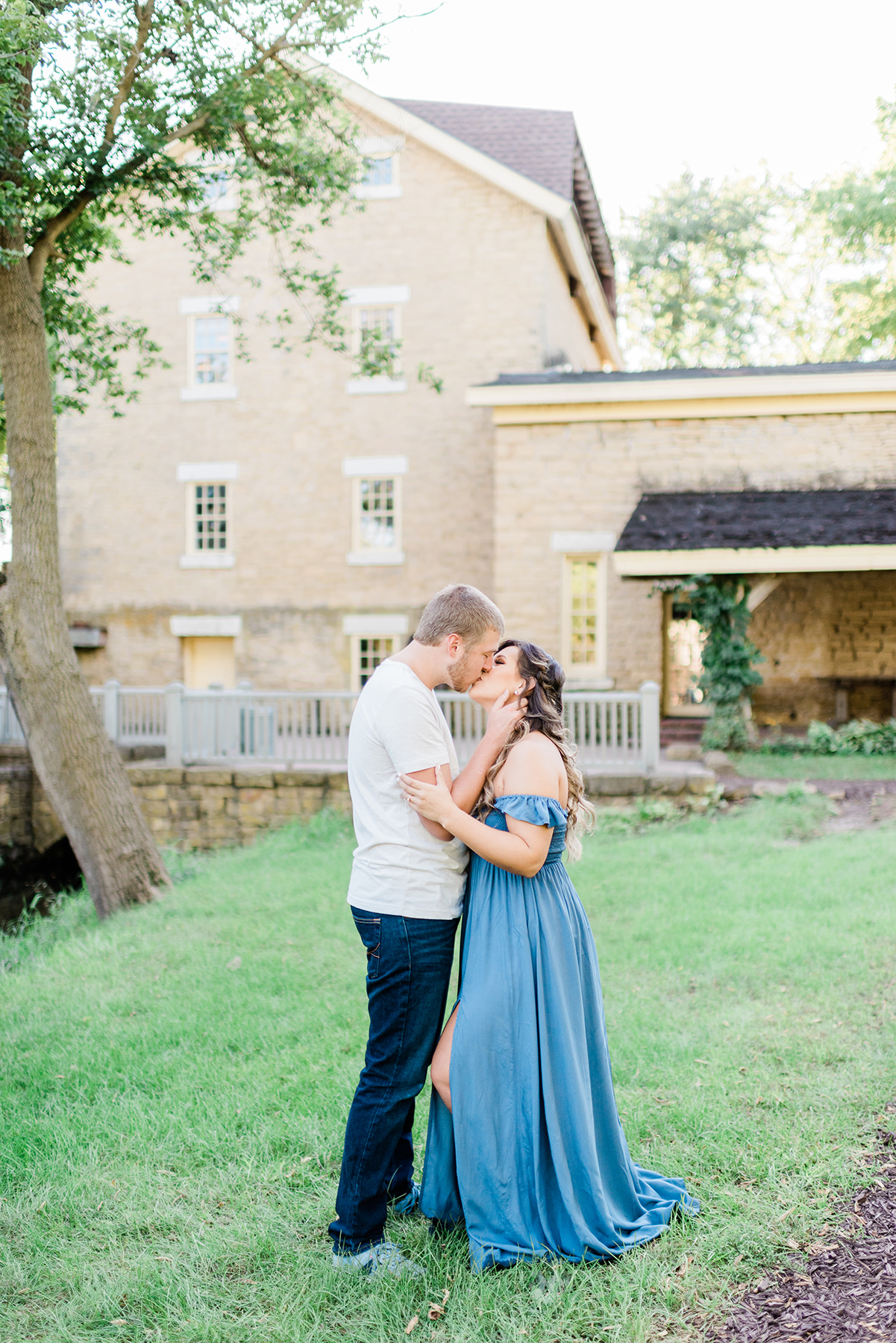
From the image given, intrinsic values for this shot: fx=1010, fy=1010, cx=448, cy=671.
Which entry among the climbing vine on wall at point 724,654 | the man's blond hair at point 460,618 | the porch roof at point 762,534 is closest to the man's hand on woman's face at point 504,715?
the man's blond hair at point 460,618

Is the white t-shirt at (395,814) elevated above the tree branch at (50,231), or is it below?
below

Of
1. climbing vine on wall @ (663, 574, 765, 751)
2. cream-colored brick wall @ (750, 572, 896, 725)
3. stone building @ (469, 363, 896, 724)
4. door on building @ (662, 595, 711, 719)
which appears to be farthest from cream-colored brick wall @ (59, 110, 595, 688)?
cream-colored brick wall @ (750, 572, 896, 725)

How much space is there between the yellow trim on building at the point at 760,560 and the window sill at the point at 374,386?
6.25m

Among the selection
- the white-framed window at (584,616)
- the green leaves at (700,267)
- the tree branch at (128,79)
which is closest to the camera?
the tree branch at (128,79)

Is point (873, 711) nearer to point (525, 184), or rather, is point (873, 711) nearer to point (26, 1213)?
point (525, 184)

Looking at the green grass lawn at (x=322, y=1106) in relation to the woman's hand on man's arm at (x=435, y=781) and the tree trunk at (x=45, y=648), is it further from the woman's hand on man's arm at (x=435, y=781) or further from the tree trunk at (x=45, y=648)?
the woman's hand on man's arm at (x=435, y=781)

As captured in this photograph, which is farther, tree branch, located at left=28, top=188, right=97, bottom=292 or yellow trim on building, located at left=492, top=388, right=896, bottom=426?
yellow trim on building, located at left=492, top=388, right=896, bottom=426

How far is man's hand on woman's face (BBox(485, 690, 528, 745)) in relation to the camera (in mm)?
3023

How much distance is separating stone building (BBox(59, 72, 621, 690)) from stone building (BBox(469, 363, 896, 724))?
234 centimetres

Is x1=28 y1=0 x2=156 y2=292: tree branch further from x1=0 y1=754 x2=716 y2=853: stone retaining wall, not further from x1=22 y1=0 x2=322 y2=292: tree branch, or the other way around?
x1=0 y1=754 x2=716 y2=853: stone retaining wall

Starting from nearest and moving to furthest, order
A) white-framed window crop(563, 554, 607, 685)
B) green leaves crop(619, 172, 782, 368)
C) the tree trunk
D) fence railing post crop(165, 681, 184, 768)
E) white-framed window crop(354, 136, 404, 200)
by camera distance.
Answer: the tree trunk
fence railing post crop(165, 681, 184, 768)
white-framed window crop(563, 554, 607, 685)
white-framed window crop(354, 136, 404, 200)
green leaves crop(619, 172, 782, 368)

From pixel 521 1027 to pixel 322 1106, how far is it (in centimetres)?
169

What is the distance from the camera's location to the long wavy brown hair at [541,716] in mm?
3068

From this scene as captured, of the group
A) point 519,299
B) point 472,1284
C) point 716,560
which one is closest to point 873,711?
point 716,560
